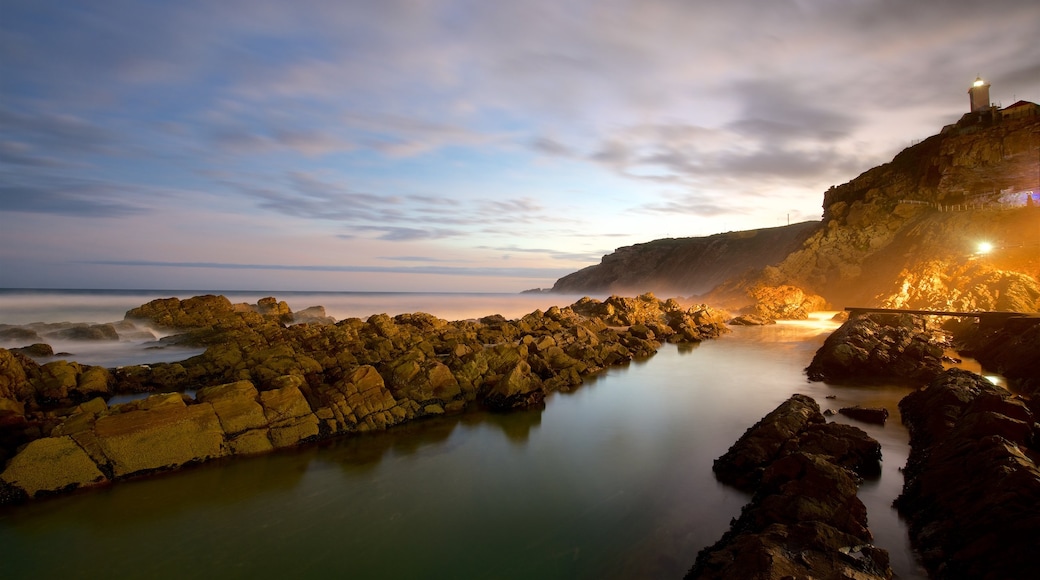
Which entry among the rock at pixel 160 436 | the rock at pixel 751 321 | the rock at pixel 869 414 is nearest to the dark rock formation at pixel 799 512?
the rock at pixel 869 414

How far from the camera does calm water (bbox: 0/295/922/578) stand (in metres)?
6.62

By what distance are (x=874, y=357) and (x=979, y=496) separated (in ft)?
47.3

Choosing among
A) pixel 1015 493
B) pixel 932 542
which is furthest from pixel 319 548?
pixel 1015 493

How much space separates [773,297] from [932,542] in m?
41.5

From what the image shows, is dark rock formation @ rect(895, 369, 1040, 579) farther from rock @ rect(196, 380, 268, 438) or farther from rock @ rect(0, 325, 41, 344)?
rock @ rect(0, 325, 41, 344)

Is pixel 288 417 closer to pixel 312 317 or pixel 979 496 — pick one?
pixel 979 496

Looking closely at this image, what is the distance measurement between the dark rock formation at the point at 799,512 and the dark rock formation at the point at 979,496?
0.81m

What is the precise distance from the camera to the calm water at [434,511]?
21.7ft

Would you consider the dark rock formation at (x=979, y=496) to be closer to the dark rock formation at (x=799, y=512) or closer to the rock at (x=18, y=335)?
the dark rock formation at (x=799, y=512)

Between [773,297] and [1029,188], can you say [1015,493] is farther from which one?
[1029,188]

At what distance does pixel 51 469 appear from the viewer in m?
8.46

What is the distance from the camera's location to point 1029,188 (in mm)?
37594

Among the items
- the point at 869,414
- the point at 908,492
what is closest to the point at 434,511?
the point at 908,492

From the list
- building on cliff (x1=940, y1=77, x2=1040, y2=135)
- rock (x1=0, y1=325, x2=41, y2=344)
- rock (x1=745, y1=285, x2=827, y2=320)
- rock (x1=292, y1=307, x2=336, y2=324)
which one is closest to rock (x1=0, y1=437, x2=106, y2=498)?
rock (x1=0, y1=325, x2=41, y2=344)
